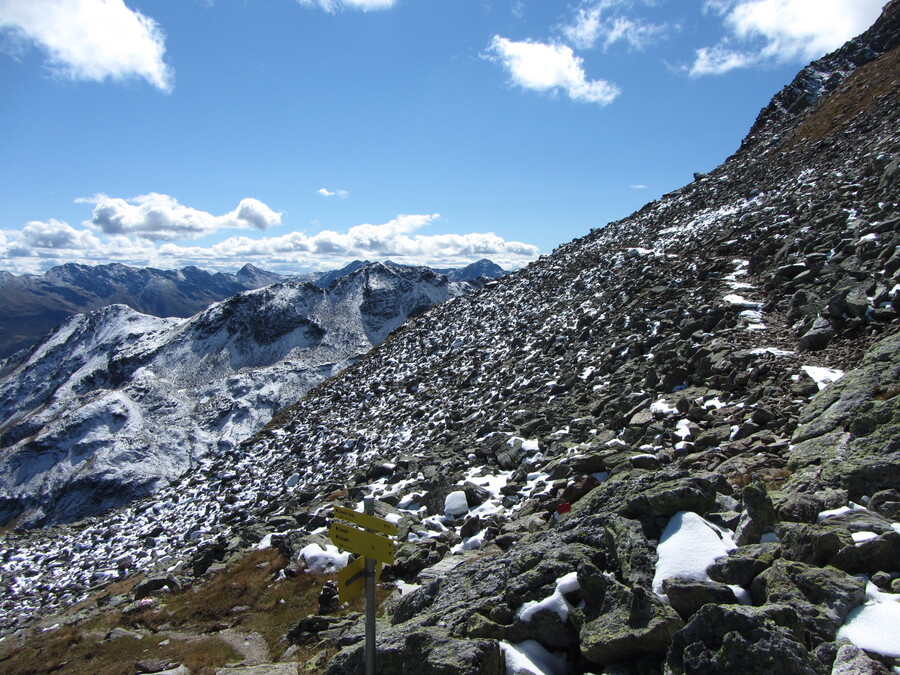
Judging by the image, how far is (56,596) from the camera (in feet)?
95.1

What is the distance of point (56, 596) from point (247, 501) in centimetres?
1257

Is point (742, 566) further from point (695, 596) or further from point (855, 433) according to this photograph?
point (855, 433)

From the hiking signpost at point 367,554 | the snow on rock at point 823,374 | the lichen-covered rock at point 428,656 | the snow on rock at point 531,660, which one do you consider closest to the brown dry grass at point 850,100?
the snow on rock at point 823,374

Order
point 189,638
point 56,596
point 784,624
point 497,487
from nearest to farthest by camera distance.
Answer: point 784,624, point 189,638, point 497,487, point 56,596

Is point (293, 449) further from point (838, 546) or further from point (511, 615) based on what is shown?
point (838, 546)

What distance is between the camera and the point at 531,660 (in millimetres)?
6266

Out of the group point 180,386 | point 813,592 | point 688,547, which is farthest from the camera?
point 180,386

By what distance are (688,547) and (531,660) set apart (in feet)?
8.65

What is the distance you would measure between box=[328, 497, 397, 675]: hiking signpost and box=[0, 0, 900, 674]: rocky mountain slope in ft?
4.31

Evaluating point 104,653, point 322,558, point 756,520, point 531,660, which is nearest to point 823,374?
point 756,520

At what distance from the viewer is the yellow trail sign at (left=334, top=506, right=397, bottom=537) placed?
562 cm

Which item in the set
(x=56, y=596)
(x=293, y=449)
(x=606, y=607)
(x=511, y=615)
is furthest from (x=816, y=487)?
(x=56, y=596)

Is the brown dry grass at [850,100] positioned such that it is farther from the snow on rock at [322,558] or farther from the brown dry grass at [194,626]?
the brown dry grass at [194,626]

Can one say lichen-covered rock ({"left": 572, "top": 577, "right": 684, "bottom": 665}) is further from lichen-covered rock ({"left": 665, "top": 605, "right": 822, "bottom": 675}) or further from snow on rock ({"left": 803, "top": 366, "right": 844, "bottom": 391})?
snow on rock ({"left": 803, "top": 366, "right": 844, "bottom": 391})
